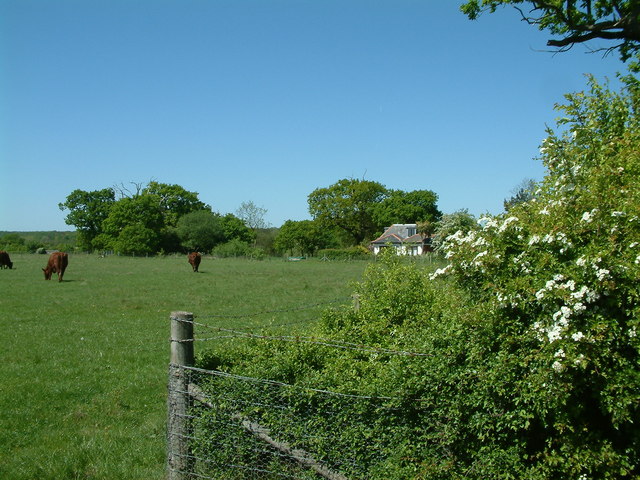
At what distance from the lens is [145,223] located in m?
84.2

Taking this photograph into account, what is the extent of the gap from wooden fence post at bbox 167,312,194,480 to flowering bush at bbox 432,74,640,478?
2.38m

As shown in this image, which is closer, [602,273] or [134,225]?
[602,273]

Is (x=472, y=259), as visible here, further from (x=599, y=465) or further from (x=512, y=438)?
(x=599, y=465)

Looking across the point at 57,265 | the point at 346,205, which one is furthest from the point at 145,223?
the point at 57,265

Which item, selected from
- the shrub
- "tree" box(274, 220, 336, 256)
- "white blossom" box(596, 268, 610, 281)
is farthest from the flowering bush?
"tree" box(274, 220, 336, 256)

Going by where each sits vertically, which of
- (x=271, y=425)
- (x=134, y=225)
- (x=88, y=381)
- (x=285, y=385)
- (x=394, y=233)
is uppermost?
(x=134, y=225)

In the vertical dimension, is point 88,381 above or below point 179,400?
below

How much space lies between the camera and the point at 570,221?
3250 mm

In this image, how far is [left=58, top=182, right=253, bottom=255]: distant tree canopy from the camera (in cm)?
8119

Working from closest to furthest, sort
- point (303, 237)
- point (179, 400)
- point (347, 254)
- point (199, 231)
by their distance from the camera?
1. point (179, 400)
2. point (347, 254)
3. point (303, 237)
4. point (199, 231)

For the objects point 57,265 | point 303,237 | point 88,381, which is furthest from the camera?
point 303,237

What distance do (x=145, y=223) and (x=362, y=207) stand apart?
34.2m

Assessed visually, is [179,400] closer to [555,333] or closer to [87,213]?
[555,333]

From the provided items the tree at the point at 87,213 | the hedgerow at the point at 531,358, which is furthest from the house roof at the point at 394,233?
the hedgerow at the point at 531,358
